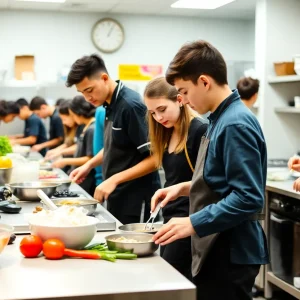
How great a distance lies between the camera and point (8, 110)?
742cm

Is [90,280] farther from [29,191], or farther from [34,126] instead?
[34,126]

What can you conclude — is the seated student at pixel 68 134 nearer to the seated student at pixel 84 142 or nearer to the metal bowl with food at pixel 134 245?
the seated student at pixel 84 142

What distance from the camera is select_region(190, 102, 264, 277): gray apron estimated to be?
73.0 inches

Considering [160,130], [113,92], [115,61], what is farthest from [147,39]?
[160,130]

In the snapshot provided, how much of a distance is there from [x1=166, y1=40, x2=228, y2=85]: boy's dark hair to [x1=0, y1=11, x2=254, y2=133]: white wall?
7.01m

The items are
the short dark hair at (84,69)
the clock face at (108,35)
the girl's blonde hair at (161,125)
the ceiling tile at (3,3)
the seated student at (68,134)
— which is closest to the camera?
the girl's blonde hair at (161,125)

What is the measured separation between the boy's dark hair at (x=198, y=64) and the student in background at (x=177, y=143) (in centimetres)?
63

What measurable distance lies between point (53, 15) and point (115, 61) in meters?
1.17

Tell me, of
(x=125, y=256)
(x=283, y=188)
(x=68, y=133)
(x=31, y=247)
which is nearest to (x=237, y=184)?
(x=125, y=256)

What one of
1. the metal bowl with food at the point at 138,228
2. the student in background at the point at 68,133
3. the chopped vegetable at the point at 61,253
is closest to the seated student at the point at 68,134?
the student in background at the point at 68,133

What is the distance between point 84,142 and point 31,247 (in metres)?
3.00

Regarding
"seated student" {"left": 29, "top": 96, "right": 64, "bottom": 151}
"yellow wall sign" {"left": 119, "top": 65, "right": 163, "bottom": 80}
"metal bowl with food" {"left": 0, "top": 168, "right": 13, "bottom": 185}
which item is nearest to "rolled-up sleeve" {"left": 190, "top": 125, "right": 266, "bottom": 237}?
"metal bowl with food" {"left": 0, "top": 168, "right": 13, "bottom": 185}

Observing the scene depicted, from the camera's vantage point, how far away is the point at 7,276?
5.10 ft

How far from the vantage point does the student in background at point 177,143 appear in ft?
7.97
